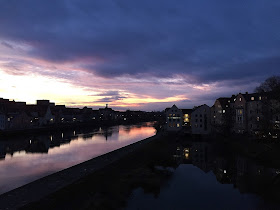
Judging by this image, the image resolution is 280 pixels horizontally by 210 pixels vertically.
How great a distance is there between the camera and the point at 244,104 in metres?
67.9

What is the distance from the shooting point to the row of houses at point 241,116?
5036cm

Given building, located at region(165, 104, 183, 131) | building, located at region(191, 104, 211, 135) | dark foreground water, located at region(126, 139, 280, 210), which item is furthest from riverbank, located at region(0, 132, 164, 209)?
building, located at region(165, 104, 183, 131)

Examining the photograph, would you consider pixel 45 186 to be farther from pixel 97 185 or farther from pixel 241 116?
pixel 241 116

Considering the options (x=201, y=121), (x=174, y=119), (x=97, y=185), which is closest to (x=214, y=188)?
(x=97, y=185)

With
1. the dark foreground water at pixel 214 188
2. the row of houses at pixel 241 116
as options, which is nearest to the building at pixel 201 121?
the row of houses at pixel 241 116

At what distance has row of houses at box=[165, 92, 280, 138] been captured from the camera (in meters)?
50.4

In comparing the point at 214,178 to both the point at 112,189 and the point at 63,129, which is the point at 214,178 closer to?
the point at 112,189

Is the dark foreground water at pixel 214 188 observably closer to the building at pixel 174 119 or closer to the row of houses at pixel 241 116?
the row of houses at pixel 241 116

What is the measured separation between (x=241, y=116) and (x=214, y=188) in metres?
48.6

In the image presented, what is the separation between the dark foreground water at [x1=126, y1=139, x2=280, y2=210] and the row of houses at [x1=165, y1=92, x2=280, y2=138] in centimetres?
1713

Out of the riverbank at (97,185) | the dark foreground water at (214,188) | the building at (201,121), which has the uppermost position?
the building at (201,121)

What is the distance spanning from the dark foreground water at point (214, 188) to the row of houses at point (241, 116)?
56.2 feet

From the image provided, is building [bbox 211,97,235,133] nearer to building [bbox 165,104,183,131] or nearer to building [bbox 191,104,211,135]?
building [bbox 191,104,211,135]

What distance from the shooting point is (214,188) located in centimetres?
2723
